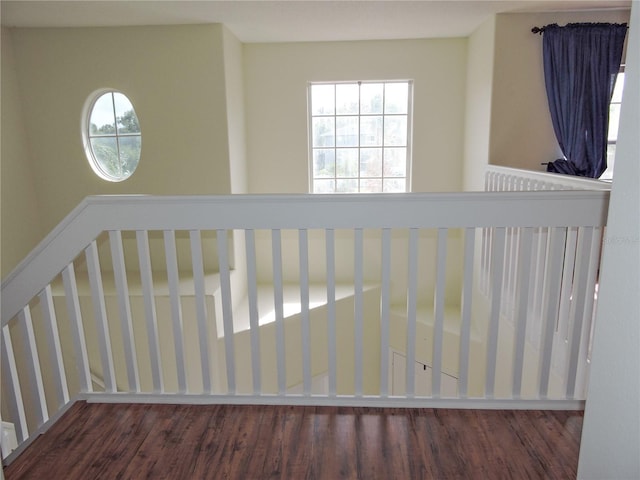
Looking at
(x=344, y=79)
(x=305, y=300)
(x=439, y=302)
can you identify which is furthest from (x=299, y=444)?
(x=344, y=79)

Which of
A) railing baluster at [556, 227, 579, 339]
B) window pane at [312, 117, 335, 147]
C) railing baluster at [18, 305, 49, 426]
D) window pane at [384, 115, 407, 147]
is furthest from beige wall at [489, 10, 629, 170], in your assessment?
railing baluster at [18, 305, 49, 426]

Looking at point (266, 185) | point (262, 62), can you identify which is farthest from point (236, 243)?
point (262, 62)

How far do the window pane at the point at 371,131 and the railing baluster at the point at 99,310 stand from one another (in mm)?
4138

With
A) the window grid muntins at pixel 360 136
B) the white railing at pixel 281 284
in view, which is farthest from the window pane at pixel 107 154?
the white railing at pixel 281 284

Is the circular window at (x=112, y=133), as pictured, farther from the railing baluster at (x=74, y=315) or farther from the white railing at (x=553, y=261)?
the white railing at (x=553, y=261)

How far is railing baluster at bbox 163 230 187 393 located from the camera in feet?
5.48

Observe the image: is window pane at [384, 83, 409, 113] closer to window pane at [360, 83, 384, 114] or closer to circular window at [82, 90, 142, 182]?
window pane at [360, 83, 384, 114]

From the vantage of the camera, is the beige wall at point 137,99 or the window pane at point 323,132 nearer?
the beige wall at point 137,99

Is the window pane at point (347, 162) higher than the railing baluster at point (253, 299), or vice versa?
the window pane at point (347, 162)

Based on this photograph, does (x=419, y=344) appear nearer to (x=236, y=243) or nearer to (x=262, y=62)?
(x=236, y=243)

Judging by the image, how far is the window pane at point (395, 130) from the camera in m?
5.33

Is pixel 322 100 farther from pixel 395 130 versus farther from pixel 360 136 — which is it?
pixel 395 130

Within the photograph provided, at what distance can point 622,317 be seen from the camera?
0.75 m

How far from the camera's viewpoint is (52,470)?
4.95 feet
